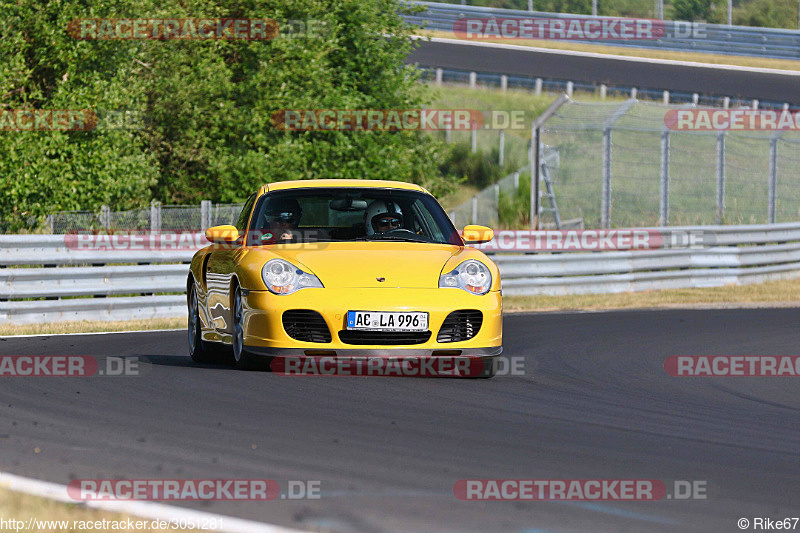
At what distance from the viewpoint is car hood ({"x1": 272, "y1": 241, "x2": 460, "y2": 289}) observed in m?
9.06

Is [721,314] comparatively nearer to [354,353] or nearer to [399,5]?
[354,353]

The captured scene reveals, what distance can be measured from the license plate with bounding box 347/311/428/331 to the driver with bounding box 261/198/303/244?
1.26m

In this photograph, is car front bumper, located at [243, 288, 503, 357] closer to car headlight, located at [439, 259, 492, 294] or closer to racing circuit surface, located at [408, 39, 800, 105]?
car headlight, located at [439, 259, 492, 294]

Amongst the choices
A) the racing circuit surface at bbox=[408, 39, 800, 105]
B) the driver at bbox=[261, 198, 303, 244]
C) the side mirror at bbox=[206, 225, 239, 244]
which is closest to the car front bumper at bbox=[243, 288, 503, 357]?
the side mirror at bbox=[206, 225, 239, 244]

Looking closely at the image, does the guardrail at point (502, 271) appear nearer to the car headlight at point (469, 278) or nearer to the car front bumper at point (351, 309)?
the car front bumper at point (351, 309)

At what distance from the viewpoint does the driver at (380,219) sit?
10.2 meters

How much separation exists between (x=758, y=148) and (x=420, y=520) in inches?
1164

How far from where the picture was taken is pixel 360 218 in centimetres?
1047

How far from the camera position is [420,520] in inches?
191

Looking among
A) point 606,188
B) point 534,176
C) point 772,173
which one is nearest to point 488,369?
point 606,188

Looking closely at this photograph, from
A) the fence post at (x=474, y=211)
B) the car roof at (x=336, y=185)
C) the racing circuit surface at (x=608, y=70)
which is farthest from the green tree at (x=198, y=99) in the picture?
the racing circuit surface at (x=608, y=70)

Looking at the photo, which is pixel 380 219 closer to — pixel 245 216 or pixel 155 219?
pixel 245 216

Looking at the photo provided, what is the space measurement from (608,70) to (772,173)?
2104 cm

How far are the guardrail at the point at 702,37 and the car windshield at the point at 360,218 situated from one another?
3036 cm
